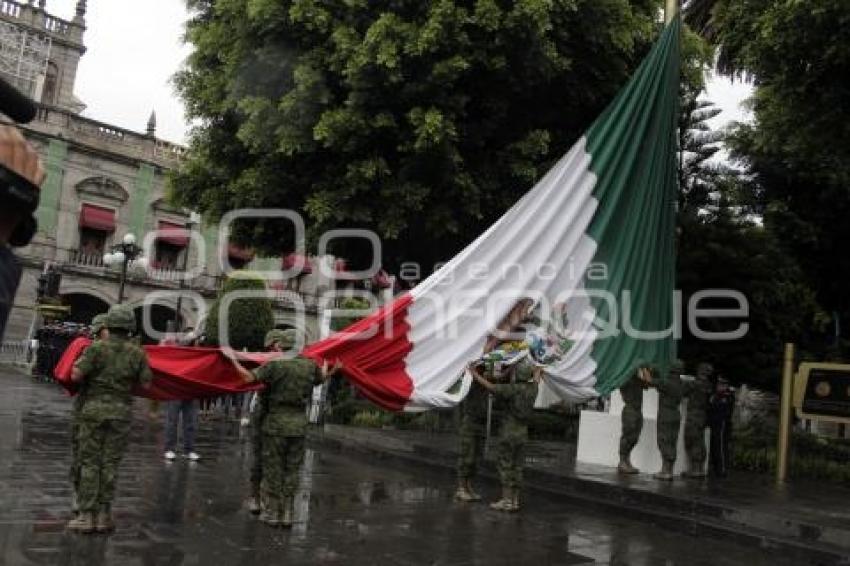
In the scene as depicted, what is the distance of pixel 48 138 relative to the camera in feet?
112

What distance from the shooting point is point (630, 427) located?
434 inches

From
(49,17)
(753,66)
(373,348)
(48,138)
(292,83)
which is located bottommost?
(373,348)

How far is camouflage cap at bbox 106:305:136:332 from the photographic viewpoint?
6699mm

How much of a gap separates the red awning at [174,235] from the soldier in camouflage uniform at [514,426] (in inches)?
1236

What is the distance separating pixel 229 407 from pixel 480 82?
10.4m

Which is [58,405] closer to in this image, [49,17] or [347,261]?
[347,261]

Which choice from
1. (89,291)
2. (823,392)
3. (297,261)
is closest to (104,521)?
(823,392)

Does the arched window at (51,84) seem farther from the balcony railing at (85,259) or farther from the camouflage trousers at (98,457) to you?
the camouflage trousers at (98,457)

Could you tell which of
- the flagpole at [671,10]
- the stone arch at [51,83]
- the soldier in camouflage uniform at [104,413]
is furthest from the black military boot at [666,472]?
the stone arch at [51,83]

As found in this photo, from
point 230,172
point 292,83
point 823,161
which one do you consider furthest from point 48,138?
point 823,161

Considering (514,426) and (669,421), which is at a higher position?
(669,421)

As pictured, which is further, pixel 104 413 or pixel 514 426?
pixel 514 426

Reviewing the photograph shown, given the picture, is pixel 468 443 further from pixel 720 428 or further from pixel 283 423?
pixel 720 428

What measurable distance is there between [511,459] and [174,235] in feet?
104
